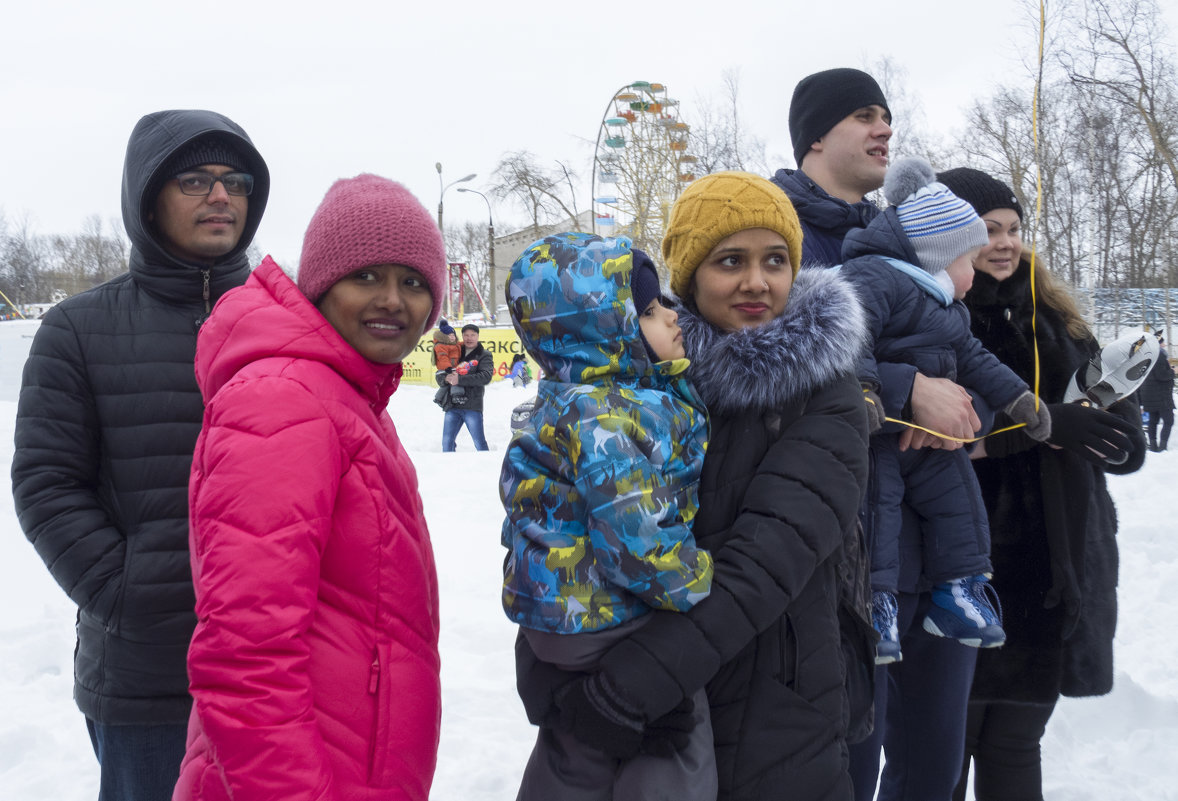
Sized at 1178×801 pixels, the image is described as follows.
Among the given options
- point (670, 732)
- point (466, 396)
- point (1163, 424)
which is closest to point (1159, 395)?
point (1163, 424)

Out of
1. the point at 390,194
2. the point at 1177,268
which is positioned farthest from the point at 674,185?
the point at 390,194

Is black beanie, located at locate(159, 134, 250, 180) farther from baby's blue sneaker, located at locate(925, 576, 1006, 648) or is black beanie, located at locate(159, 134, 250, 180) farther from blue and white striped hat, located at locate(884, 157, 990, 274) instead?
baby's blue sneaker, located at locate(925, 576, 1006, 648)

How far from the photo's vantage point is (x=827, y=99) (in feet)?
8.49

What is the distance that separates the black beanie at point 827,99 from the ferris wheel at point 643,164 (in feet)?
51.9

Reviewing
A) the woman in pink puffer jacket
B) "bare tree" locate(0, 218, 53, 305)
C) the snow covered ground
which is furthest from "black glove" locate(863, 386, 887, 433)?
"bare tree" locate(0, 218, 53, 305)

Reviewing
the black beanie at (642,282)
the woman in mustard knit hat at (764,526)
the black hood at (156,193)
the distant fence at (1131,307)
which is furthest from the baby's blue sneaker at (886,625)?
the distant fence at (1131,307)

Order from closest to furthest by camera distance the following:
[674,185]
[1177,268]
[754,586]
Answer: [754,586] < [674,185] < [1177,268]

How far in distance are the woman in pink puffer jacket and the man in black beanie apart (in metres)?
1.33

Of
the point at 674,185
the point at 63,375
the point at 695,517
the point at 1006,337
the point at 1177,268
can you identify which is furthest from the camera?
the point at 1177,268

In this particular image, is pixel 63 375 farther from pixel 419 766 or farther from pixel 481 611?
pixel 481 611

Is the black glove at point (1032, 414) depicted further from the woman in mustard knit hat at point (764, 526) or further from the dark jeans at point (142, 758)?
the dark jeans at point (142, 758)

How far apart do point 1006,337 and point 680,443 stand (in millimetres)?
1726

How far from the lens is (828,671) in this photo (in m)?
1.59

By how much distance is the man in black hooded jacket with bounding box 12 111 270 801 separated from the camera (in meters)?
1.87
